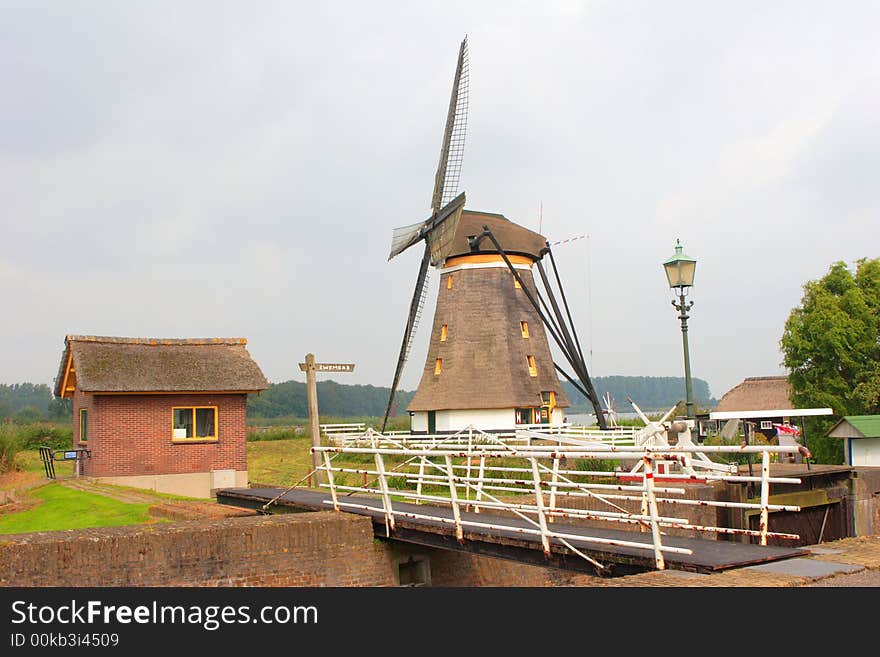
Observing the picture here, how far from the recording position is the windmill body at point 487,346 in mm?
32812

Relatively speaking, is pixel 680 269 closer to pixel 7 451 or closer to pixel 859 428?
pixel 859 428

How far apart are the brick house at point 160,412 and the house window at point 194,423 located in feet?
0.09

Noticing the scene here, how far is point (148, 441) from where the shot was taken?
20.9m

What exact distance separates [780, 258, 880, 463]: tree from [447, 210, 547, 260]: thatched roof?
11872mm

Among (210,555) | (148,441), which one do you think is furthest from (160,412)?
(210,555)

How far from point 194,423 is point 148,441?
1328mm

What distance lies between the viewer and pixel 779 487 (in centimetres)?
1311

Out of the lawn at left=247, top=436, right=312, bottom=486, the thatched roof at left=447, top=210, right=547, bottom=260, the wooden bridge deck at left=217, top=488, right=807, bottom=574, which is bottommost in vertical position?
the lawn at left=247, top=436, right=312, bottom=486

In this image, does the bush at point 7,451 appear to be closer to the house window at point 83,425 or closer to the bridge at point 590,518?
the house window at point 83,425

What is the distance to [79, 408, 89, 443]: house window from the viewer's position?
860 inches

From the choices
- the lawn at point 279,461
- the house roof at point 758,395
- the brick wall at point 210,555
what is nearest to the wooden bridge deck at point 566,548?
the brick wall at point 210,555

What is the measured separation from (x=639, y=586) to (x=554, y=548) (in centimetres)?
264

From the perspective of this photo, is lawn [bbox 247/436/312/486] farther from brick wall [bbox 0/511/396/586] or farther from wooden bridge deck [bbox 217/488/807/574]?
wooden bridge deck [bbox 217/488/807/574]

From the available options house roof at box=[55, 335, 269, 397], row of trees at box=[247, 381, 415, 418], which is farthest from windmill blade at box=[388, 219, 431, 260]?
row of trees at box=[247, 381, 415, 418]
